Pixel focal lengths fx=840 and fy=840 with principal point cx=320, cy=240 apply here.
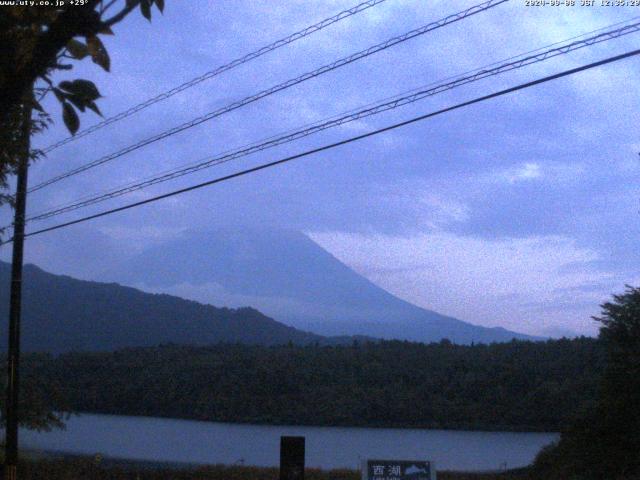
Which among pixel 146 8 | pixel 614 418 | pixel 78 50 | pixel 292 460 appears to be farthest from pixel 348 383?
pixel 146 8

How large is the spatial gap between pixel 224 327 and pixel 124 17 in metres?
83.2

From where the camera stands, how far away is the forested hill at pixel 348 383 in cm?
4091

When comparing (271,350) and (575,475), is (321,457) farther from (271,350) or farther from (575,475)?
(271,350)

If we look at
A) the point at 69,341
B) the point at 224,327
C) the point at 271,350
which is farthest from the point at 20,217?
the point at 224,327

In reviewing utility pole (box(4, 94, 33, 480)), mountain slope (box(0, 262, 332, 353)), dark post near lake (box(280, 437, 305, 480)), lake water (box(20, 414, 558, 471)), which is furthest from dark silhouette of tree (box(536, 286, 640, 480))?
mountain slope (box(0, 262, 332, 353))

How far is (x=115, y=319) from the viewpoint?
3162 inches

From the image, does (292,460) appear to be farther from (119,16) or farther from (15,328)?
(119,16)

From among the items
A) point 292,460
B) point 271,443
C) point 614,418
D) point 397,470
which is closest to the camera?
point 397,470

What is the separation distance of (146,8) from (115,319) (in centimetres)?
7785

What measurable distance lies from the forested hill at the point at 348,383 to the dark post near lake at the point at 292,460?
25669 mm

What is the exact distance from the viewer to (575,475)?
69.2 ft

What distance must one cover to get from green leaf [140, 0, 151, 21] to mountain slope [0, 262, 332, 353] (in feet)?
212

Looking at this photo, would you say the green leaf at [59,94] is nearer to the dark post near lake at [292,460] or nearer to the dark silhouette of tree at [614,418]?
the dark post near lake at [292,460]

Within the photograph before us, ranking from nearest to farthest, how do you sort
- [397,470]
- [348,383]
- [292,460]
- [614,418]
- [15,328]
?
[397,470] → [292,460] → [15,328] → [614,418] → [348,383]
